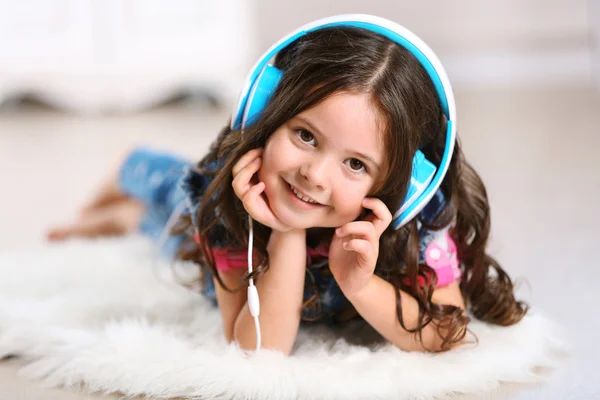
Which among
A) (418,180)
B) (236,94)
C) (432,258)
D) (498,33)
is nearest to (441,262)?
(432,258)

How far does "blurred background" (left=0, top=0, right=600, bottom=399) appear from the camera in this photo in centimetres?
175

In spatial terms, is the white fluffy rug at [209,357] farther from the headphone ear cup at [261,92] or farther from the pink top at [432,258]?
the headphone ear cup at [261,92]

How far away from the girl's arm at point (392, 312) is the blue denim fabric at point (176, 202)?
63 millimetres

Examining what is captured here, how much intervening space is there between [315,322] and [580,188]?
3.69ft

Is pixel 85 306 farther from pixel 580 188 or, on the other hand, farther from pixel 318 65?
pixel 580 188

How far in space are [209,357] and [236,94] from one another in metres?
2.53

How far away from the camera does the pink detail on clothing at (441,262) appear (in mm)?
981

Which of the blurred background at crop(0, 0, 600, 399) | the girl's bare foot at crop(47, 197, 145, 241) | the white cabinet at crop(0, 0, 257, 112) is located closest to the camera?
the girl's bare foot at crop(47, 197, 145, 241)

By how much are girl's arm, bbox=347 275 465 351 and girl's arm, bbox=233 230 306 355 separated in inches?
2.8

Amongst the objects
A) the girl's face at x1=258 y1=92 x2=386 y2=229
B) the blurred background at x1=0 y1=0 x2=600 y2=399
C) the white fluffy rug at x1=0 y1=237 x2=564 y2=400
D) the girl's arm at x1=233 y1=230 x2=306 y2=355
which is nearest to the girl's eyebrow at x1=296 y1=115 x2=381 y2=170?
the girl's face at x1=258 y1=92 x2=386 y2=229

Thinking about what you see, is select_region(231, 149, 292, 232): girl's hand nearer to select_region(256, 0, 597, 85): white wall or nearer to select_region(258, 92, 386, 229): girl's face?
select_region(258, 92, 386, 229): girl's face

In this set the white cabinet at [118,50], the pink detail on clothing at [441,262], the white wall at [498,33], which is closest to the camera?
the pink detail on clothing at [441,262]

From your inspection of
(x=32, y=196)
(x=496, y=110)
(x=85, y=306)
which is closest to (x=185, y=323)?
(x=85, y=306)

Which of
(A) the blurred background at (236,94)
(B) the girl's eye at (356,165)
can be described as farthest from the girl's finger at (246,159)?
(A) the blurred background at (236,94)
